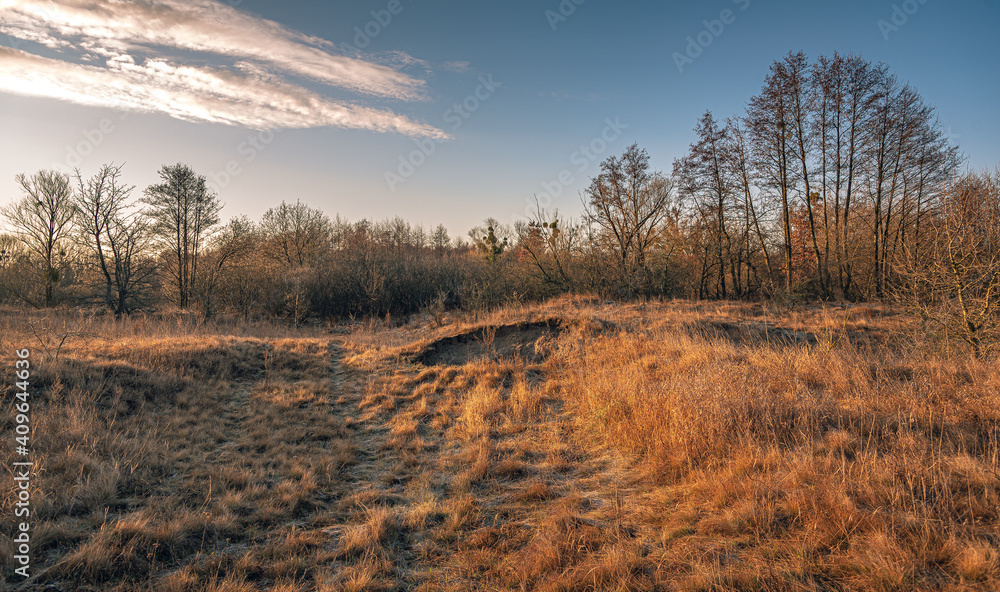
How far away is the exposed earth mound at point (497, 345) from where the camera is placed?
10.9 metres

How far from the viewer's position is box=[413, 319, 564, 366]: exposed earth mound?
10.9 metres

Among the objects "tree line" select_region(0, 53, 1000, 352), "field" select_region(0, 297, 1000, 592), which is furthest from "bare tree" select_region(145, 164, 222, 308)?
"field" select_region(0, 297, 1000, 592)

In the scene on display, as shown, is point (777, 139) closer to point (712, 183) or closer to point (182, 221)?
point (712, 183)

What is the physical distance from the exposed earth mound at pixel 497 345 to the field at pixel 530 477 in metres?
2.07

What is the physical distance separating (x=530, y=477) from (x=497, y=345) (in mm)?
6982

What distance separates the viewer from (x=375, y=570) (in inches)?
128

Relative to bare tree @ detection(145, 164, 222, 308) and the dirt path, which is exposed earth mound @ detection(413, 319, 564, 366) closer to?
the dirt path

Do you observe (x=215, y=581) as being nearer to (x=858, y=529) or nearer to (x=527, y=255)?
(x=858, y=529)

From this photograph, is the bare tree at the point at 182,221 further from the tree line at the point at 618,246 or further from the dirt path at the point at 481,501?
the dirt path at the point at 481,501

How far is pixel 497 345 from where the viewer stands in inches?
467

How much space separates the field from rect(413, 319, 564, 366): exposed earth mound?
6.79 feet

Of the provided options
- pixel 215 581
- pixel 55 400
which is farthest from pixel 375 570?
pixel 55 400

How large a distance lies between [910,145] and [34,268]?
44899mm

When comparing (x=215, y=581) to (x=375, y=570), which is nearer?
(x=215, y=581)
